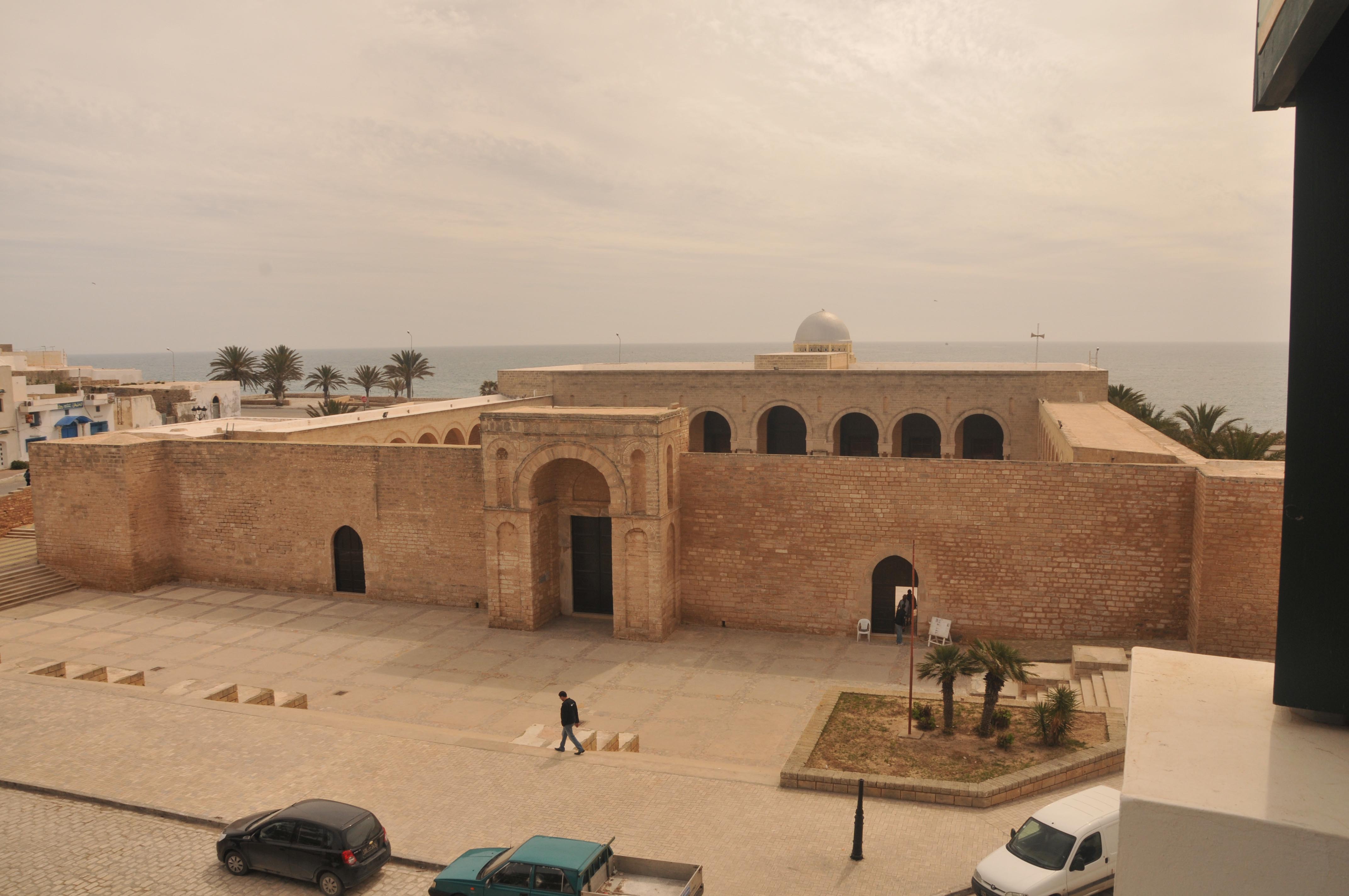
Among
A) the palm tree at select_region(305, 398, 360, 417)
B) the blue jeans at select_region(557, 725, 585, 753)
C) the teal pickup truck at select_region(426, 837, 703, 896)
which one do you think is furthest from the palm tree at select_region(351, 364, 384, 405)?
the teal pickup truck at select_region(426, 837, 703, 896)

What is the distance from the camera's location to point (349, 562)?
1830 centimetres

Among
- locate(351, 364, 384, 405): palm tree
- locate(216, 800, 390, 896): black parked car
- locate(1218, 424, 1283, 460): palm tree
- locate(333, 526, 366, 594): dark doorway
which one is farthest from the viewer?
locate(351, 364, 384, 405): palm tree

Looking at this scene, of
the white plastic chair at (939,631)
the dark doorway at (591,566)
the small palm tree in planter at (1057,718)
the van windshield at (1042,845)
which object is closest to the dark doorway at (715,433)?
the dark doorway at (591,566)

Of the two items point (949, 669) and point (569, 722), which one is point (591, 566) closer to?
point (569, 722)

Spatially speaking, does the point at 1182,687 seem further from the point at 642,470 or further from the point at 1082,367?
the point at 1082,367

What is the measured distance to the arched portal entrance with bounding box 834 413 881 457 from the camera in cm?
2795

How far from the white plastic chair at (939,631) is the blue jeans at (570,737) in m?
6.48

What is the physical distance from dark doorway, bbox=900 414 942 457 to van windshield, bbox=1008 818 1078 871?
803 inches

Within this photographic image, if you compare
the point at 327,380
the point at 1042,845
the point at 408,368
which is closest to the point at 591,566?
the point at 1042,845

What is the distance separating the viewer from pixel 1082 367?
26.0m

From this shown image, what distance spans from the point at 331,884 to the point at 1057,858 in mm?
6142

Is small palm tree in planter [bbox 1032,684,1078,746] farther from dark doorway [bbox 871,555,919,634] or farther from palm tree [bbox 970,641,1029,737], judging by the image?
dark doorway [bbox 871,555,919,634]

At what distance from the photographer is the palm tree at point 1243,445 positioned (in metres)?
21.0

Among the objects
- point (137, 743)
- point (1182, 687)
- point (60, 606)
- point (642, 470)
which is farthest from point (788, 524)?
point (60, 606)
